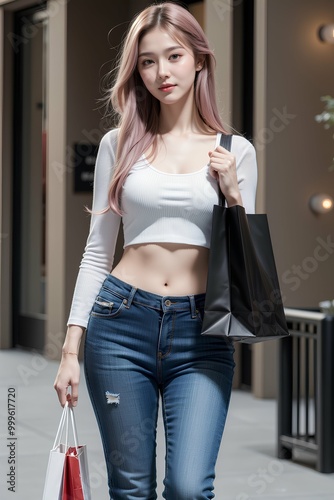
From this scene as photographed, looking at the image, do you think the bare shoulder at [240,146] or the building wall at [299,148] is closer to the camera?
the bare shoulder at [240,146]

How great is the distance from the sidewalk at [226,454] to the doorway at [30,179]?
9.26 feet

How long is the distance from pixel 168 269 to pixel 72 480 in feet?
2.16

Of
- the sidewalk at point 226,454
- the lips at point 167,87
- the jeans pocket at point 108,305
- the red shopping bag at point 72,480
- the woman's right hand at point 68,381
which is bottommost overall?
the sidewalk at point 226,454

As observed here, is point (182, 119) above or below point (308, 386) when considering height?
above

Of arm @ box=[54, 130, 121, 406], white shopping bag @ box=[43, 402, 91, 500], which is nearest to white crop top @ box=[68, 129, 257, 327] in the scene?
arm @ box=[54, 130, 121, 406]

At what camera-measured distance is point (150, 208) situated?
2945 mm

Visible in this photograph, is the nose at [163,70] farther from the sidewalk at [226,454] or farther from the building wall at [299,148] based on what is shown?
the building wall at [299,148]

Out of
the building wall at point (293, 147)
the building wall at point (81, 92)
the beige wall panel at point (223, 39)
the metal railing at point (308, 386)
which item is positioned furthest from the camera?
the building wall at point (81, 92)

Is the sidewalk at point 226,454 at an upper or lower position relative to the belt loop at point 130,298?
lower

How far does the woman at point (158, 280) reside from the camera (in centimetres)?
285

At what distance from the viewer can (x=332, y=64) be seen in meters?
8.71

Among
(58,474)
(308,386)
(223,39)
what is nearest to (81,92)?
(223,39)

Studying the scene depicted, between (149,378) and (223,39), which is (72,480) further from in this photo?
(223,39)

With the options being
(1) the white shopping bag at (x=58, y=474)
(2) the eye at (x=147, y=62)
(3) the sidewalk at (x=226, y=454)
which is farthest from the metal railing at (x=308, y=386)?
(2) the eye at (x=147, y=62)
